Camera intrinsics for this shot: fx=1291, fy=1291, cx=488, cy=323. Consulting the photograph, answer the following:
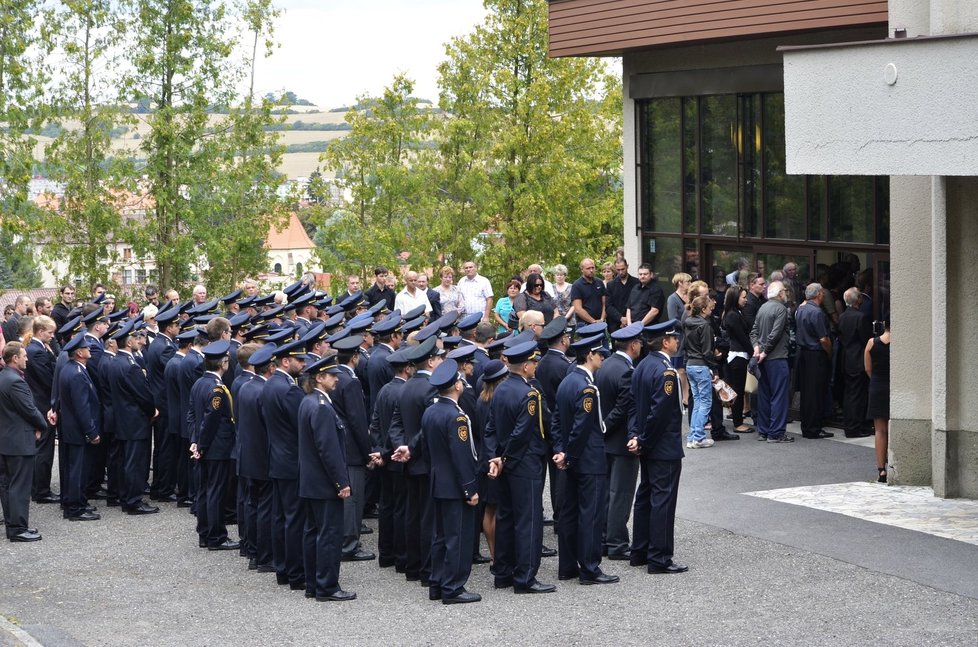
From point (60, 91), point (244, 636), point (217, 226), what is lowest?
point (244, 636)

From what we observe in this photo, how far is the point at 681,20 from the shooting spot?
58.7ft

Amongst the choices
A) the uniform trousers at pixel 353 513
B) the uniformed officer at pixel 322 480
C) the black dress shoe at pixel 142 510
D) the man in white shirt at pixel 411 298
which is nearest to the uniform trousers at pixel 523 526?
the uniformed officer at pixel 322 480

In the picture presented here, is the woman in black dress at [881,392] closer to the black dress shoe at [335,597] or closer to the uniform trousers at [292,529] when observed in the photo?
the black dress shoe at [335,597]

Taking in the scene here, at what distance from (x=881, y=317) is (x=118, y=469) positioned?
31.7ft

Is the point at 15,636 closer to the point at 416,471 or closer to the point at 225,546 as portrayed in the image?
the point at 225,546

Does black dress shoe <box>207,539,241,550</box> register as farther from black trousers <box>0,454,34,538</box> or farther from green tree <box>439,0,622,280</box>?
green tree <box>439,0,622,280</box>

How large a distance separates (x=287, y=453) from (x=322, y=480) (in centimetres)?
54

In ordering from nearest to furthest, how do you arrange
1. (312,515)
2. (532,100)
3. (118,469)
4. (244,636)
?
1. (244,636)
2. (312,515)
3. (118,469)
4. (532,100)

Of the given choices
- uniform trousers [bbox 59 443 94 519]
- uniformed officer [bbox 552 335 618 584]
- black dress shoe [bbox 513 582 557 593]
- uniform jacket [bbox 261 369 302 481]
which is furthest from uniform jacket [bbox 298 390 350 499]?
uniform trousers [bbox 59 443 94 519]

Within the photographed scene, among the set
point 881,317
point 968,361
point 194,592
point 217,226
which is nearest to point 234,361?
point 194,592

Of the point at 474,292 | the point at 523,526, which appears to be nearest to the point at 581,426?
the point at 523,526

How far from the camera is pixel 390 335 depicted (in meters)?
12.1

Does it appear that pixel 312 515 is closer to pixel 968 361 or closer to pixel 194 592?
pixel 194 592

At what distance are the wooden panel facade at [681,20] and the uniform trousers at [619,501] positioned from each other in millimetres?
7702
